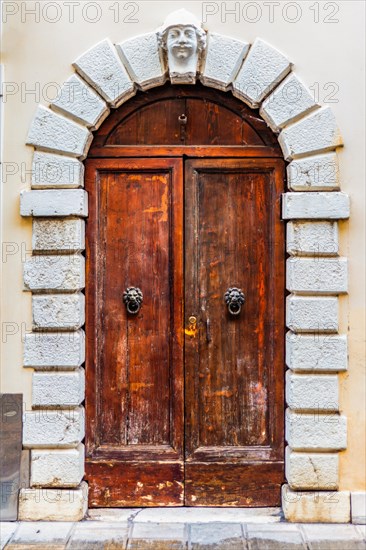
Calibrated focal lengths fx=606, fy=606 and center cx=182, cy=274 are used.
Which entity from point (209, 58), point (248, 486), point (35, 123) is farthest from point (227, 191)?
point (248, 486)

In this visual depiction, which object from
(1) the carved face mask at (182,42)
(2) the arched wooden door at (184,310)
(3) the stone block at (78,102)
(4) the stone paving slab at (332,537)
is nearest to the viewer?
(4) the stone paving slab at (332,537)

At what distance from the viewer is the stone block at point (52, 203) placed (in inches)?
166

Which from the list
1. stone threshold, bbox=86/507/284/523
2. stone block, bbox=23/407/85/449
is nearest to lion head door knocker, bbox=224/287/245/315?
stone block, bbox=23/407/85/449

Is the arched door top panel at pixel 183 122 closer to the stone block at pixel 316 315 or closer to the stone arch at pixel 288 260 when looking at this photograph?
the stone arch at pixel 288 260

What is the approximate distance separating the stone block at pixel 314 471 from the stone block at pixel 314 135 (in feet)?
6.87

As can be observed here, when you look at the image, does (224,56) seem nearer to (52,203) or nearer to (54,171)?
(54,171)

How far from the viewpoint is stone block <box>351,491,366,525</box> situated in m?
4.16

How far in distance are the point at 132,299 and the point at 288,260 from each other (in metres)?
1.13

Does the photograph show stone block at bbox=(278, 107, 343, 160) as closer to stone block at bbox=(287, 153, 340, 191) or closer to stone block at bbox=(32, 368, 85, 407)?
stone block at bbox=(287, 153, 340, 191)

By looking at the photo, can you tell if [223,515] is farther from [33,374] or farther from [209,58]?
[209,58]

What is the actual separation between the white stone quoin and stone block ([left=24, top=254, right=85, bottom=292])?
63mm

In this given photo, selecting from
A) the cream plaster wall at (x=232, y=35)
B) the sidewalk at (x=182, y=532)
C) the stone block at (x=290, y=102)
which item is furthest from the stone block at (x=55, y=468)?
the stone block at (x=290, y=102)

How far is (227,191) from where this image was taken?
4.38 meters

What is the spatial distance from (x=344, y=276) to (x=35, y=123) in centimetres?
240
